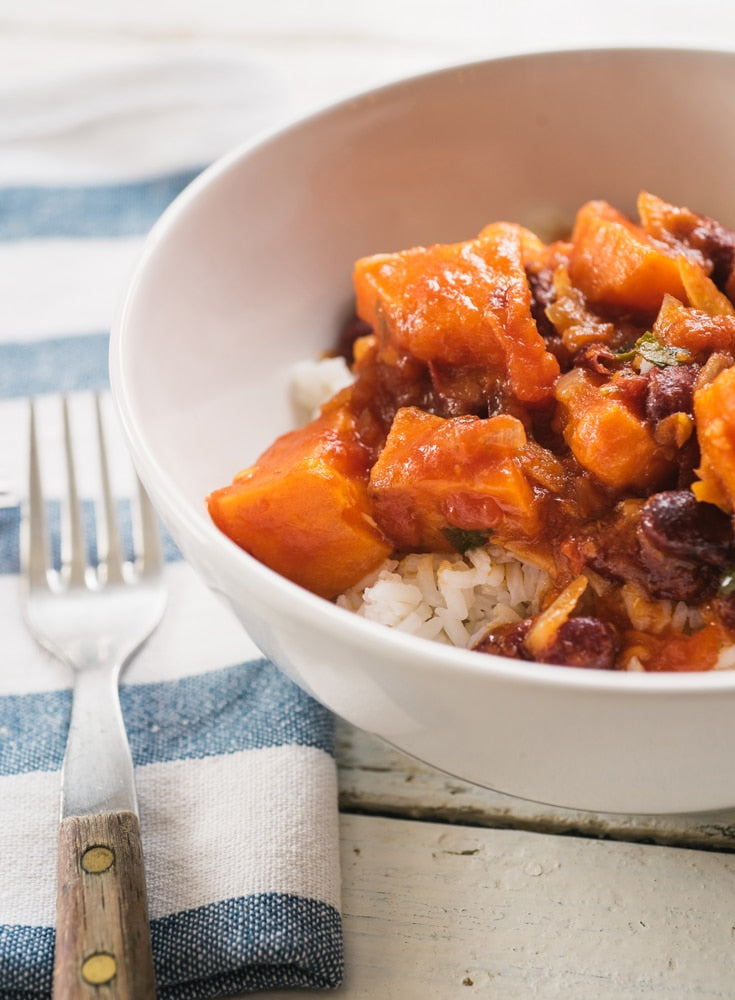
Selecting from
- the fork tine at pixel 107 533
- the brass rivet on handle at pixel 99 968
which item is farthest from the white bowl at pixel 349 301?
the brass rivet on handle at pixel 99 968

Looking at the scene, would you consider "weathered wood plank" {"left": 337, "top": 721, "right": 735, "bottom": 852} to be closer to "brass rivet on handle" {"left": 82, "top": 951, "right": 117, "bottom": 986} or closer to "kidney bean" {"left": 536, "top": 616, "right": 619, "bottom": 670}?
"kidney bean" {"left": 536, "top": 616, "right": 619, "bottom": 670}

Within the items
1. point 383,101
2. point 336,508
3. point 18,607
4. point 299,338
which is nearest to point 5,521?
point 18,607

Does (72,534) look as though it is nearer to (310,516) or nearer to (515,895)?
(310,516)

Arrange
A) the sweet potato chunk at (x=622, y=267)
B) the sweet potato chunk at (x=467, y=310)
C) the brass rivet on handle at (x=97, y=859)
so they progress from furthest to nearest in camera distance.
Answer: the sweet potato chunk at (x=622, y=267) < the sweet potato chunk at (x=467, y=310) < the brass rivet on handle at (x=97, y=859)

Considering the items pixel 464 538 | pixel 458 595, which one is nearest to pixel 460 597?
pixel 458 595

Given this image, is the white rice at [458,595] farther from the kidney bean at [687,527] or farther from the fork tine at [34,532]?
the fork tine at [34,532]

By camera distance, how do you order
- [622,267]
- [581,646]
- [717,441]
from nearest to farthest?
[717,441]
[581,646]
[622,267]
